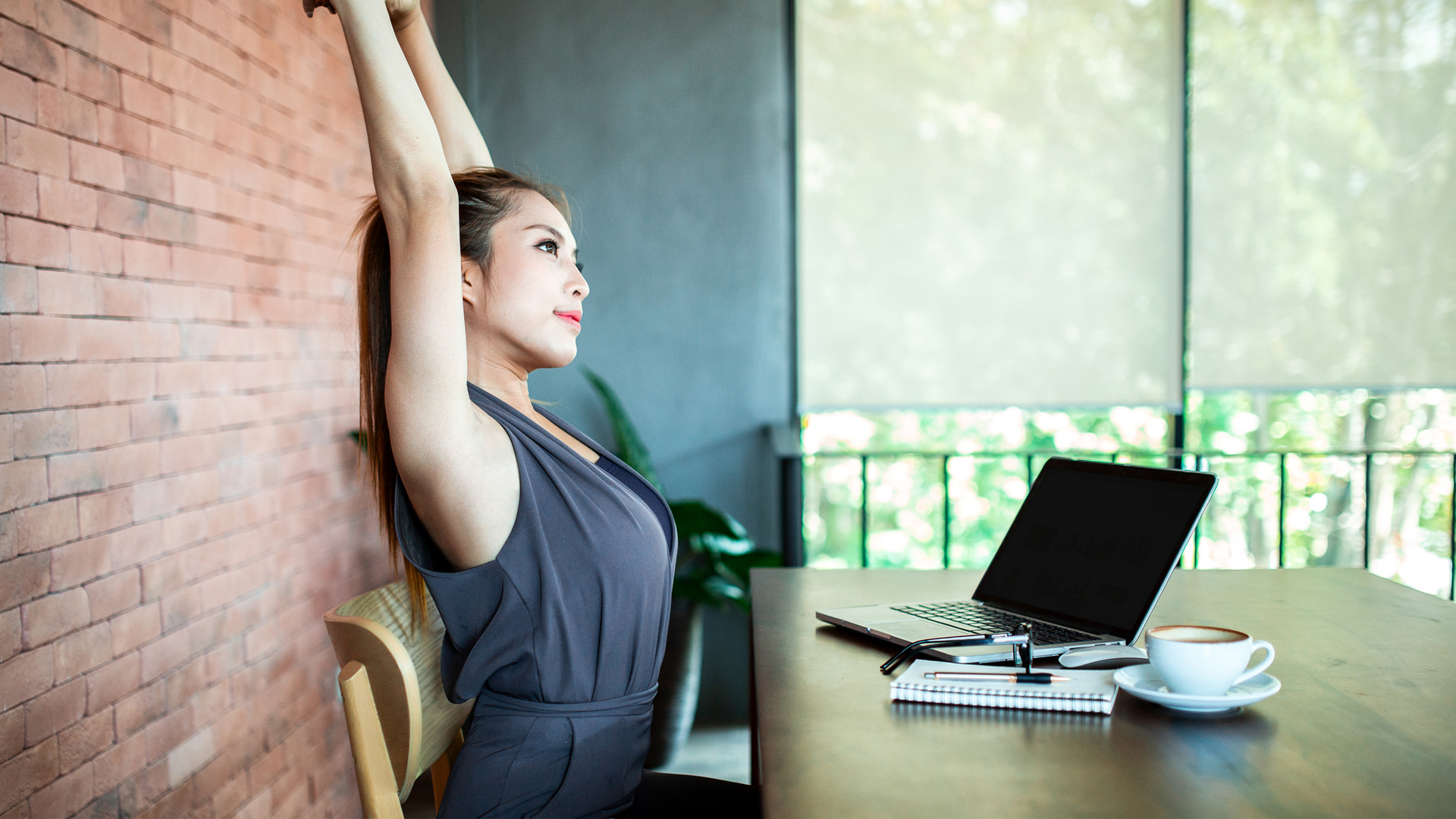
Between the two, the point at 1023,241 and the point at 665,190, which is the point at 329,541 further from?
the point at 1023,241

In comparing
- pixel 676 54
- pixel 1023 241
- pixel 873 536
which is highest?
pixel 676 54

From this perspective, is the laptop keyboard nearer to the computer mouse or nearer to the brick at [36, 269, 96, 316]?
the computer mouse

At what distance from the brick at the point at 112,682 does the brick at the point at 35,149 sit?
774mm

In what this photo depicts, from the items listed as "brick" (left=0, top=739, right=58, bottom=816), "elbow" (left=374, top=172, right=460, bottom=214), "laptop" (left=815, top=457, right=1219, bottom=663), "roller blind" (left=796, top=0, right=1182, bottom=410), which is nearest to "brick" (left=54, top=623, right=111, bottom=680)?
"brick" (left=0, top=739, right=58, bottom=816)

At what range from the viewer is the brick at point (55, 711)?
1.38 metres

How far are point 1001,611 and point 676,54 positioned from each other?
2424mm

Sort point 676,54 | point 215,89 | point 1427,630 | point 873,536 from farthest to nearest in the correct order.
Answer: point 873,536 → point 676,54 → point 215,89 → point 1427,630

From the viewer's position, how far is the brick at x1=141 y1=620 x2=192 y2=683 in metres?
1.68

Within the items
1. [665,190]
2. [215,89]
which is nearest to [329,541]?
[215,89]

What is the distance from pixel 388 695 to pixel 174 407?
1.02 metres

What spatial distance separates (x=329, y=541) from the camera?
2.44m

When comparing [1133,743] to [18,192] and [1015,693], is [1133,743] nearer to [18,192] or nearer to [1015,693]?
[1015,693]

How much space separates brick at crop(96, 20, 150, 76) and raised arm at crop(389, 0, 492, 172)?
55 centimetres

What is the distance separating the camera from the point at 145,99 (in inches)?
66.6
